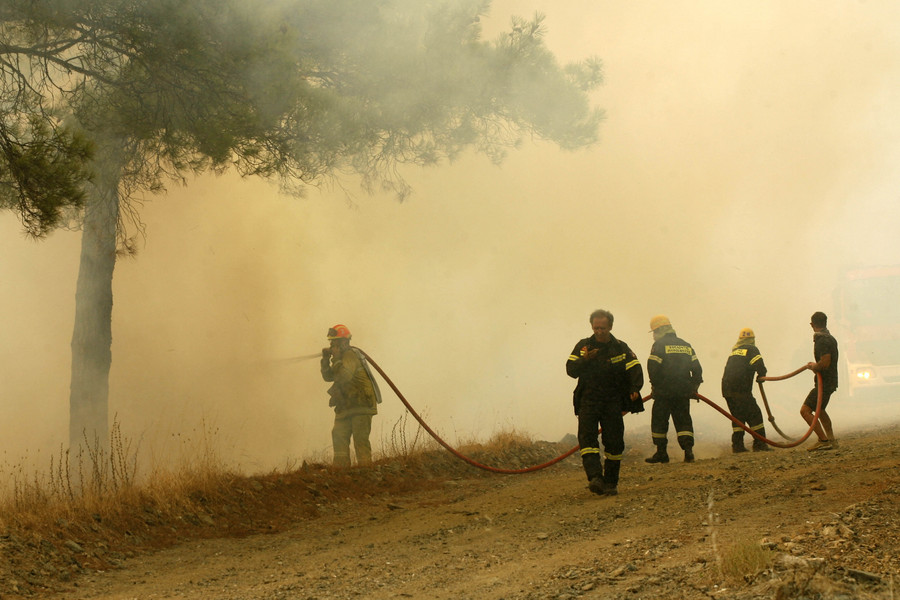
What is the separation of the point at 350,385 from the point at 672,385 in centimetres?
369

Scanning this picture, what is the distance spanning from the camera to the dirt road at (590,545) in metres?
3.59

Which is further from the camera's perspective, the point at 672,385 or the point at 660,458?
the point at 660,458

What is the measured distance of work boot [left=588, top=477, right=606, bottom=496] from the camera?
22.5 ft

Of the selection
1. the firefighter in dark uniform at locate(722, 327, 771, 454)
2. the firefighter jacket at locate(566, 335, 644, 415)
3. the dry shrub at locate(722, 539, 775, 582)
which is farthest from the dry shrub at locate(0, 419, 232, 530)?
the firefighter in dark uniform at locate(722, 327, 771, 454)

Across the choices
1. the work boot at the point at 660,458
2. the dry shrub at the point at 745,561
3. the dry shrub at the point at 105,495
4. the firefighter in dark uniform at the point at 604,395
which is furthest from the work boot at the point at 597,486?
the dry shrub at the point at 105,495

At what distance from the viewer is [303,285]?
57.3ft

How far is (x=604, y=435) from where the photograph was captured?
6852 mm

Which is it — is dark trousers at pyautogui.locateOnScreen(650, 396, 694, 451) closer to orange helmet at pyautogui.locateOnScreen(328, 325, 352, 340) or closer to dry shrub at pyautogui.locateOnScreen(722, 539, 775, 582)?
orange helmet at pyautogui.locateOnScreen(328, 325, 352, 340)

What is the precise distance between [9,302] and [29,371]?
4.28ft

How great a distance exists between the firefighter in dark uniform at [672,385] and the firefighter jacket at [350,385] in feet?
10.7

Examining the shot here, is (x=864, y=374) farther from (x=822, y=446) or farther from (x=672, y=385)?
(x=672, y=385)

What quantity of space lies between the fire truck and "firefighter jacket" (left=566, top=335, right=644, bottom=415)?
1154 centimetres

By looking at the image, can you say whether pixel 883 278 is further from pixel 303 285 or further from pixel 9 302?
pixel 9 302

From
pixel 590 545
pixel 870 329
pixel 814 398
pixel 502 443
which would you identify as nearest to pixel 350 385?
pixel 502 443
